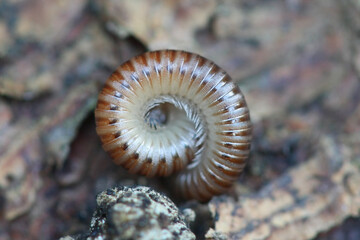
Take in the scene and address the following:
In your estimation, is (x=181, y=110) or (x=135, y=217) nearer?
(x=135, y=217)

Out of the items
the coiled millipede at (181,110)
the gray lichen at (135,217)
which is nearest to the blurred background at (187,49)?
the coiled millipede at (181,110)

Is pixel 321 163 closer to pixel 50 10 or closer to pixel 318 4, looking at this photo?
pixel 318 4

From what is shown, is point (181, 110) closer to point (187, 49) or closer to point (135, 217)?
point (187, 49)

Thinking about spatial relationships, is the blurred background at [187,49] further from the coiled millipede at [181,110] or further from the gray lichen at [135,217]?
the gray lichen at [135,217]

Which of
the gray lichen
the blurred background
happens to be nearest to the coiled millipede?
the blurred background

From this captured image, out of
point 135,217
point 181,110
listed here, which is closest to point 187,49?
point 181,110

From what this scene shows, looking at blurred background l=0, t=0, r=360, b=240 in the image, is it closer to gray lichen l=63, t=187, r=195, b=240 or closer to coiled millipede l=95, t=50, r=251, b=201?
coiled millipede l=95, t=50, r=251, b=201
